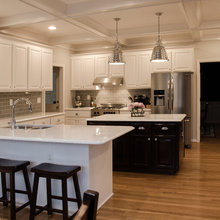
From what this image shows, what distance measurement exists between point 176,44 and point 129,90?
1.68 m

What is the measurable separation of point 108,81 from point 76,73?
104 centimetres

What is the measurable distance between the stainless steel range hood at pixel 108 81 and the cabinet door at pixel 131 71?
0.19 m

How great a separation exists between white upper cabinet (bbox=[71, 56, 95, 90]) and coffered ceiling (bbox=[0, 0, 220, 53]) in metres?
1.06

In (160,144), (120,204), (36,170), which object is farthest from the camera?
(160,144)

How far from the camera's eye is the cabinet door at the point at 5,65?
509cm

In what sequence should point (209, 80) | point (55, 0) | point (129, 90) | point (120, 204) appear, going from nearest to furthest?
point (120, 204)
point (55, 0)
point (129, 90)
point (209, 80)

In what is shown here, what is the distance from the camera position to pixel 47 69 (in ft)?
21.0

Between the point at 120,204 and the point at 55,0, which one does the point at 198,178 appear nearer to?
the point at 120,204

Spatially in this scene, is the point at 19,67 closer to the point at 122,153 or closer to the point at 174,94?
the point at 122,153

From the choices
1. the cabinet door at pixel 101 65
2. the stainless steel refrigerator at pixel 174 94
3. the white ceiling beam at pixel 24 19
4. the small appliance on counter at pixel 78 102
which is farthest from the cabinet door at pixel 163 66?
the white ceiling beam at pixel 24 19

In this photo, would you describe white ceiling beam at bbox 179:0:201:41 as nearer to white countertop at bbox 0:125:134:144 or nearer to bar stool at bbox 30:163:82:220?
white countertop at bbox 0:125:134:144

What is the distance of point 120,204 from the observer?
3457mm

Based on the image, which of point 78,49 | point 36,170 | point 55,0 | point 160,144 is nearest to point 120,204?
point 36,170

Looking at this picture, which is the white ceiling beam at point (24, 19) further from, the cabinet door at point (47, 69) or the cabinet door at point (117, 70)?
the cabinet door at point (117, 70)
